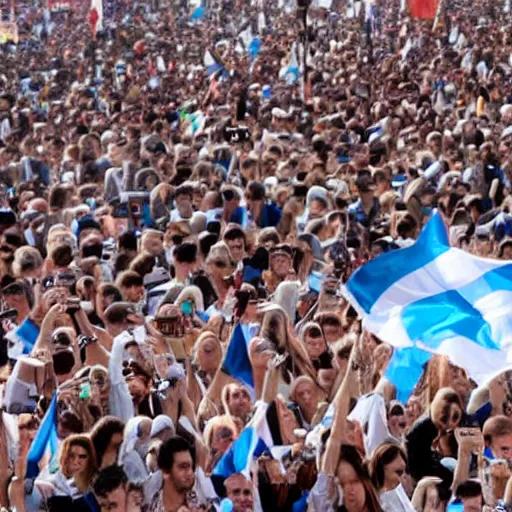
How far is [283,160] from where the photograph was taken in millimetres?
21078

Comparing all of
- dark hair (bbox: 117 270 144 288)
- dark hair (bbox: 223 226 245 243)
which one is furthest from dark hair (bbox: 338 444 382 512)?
dark hair (bbox: 223 226 245 243)

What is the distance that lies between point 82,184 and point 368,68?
12.9m

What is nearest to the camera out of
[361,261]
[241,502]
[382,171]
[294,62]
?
[241,502]

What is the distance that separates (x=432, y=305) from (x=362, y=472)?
3.12 feet

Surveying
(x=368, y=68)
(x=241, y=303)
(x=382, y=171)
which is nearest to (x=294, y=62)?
(x=368, y=68)

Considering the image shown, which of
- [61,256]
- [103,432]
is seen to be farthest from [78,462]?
[61,256]

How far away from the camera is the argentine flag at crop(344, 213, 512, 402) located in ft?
33.7

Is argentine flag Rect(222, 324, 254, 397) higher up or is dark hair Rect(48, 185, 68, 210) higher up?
argentine flag Rect(222, 324, 254, 397)

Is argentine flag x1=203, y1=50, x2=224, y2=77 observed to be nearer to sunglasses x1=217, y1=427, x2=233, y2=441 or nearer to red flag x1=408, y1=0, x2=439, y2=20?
red flag x1=408, y1=0, x2=439, y2=20

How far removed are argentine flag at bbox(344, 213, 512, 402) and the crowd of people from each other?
34cm

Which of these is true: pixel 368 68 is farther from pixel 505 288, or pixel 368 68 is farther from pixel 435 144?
pixel 505 288

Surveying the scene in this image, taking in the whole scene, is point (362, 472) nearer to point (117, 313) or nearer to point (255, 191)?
point (117, 313)

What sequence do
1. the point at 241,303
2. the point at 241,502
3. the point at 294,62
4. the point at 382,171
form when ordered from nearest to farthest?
the point at 241,502 → the point at 241,303 → the point at 382,171 → the point at 294,62

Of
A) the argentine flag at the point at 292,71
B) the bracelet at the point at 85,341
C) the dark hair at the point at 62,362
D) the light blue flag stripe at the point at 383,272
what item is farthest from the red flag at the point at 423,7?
the light blue flag stripe at the point at 383,272
